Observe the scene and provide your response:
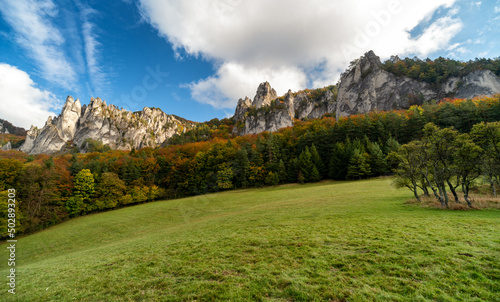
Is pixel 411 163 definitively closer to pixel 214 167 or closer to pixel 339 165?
pixel 339 165

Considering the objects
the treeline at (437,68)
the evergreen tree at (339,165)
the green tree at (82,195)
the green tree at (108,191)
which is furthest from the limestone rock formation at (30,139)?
the treeline at (437,68)

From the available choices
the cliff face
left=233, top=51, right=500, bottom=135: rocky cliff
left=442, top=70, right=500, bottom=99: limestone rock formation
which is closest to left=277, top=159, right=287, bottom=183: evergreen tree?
left=233, top=51, right=500, bottom=135: rocky cliff

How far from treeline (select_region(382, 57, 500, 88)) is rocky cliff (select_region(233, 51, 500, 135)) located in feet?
8.45

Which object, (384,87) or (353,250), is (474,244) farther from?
(384,87)

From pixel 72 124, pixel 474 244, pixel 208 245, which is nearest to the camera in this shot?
pixel 474 244

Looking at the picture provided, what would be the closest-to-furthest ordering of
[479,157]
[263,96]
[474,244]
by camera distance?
[474,244], [479,157], [263,96]

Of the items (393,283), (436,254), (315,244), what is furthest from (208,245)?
(436,254)

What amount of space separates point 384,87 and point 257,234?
117 metres

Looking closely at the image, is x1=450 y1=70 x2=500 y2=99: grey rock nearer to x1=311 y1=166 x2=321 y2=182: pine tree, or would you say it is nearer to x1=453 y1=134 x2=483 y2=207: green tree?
x1=311 y1=166 x2=321 y2=182: pine tree

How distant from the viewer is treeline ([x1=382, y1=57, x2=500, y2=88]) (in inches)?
3221

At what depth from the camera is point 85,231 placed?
22.5 m

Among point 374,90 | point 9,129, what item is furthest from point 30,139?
point 374,90

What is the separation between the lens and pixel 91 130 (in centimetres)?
12600

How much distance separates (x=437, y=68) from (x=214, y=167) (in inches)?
4866
